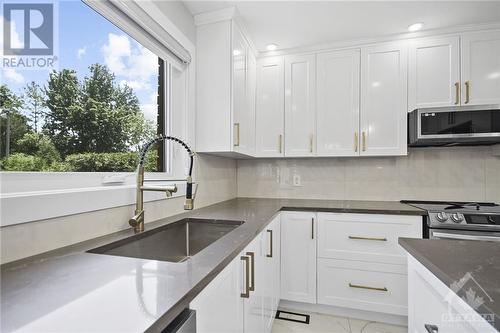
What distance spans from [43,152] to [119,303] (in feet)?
2.68

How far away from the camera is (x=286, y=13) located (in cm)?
189

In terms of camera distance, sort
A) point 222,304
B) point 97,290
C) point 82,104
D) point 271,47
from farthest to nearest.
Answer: point 271,47
point 82,104
point 222,304
point 97,290

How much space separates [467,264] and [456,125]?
171cm

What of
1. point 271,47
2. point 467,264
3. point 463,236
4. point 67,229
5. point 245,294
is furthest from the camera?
point 271,47

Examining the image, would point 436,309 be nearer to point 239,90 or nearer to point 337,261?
point 337,261

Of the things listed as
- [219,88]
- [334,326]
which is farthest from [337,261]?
[219,88]

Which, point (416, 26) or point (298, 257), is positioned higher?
point (416, 26)

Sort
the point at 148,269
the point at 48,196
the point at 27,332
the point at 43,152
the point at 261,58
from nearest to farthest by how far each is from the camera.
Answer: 1. the point at 27,332
2. the point at 148,269
3. the point at 48,196
4. the point at 43,152
5. the point at 261,58

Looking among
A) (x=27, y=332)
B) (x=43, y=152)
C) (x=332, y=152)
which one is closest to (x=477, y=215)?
(x=332, y=152)

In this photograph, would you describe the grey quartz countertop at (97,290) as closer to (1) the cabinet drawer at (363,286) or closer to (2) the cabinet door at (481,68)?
(1) the cabinet drawer at (363,286)

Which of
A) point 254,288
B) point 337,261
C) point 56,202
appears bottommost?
point 337,261

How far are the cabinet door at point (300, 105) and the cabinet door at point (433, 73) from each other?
0.83 metres

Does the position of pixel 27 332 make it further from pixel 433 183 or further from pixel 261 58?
pixel 433 183

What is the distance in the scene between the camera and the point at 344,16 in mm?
1936
